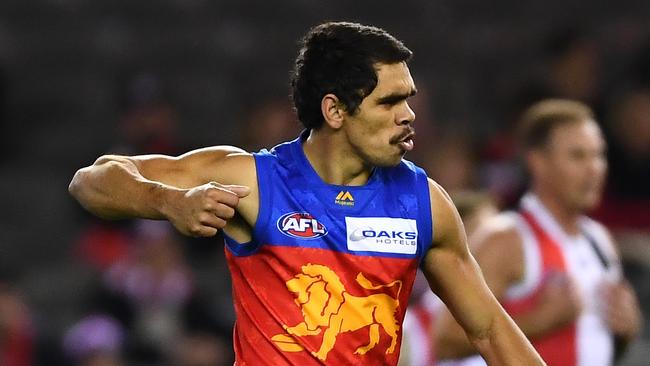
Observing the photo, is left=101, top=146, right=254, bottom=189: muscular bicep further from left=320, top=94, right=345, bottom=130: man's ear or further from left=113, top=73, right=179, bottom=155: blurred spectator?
left=113, top=73, right=179, bottom=155: blurred spectator

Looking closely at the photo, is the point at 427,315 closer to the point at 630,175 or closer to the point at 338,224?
the point at 630,175

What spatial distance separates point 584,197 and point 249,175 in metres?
2.60

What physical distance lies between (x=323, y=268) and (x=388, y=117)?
50cm

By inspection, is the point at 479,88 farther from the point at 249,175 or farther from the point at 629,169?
the point at 249,175

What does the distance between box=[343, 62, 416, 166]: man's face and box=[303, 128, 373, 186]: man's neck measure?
0.36 ft

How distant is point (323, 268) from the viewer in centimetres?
430

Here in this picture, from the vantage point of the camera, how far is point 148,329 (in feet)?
30.2

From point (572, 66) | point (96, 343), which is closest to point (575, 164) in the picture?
point (96, 343)

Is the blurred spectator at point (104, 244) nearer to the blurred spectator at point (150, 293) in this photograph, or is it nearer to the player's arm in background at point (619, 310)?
the blurred spectator at point (150, 293)

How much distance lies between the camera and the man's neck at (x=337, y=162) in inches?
174

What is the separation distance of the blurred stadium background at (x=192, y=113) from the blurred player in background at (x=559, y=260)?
2371 millimetres

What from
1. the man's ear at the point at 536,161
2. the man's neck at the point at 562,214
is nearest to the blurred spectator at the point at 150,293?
the man's ear at the point at 536,161

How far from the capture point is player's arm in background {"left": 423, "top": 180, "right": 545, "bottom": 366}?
441cm

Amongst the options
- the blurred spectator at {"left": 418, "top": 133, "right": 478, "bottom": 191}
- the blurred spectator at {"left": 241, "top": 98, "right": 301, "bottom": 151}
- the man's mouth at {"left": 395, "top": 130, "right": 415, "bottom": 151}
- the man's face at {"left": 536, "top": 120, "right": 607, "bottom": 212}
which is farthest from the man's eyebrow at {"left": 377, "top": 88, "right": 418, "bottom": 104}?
the blurred spectator at {"left": 241, "top": 98, "right": 301, "bottom": 151}
